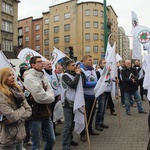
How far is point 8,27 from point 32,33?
29161 millimetres

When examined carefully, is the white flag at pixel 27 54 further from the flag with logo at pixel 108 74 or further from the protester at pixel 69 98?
the protester at pixel 69 98

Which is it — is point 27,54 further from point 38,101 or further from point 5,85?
point 5,85

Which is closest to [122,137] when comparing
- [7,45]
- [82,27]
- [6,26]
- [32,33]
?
[7,45]

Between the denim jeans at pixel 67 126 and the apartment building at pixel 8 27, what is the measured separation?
31.1 m

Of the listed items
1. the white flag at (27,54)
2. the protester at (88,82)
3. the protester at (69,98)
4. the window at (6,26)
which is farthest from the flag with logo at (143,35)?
the window at (6,26)

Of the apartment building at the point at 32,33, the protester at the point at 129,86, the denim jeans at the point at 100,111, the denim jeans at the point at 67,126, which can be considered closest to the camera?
the denim jeans at the point at 67,126

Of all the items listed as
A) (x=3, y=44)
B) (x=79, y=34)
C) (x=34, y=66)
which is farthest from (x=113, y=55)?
(x=79, y=34)

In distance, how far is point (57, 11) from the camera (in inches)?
2311

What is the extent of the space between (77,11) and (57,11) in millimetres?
5361

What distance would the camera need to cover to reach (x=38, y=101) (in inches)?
154

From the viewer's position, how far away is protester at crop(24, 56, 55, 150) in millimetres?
3889

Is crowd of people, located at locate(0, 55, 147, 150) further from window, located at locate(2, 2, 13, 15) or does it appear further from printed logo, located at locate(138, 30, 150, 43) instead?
window, located at locate(2, 2, 13, 15)

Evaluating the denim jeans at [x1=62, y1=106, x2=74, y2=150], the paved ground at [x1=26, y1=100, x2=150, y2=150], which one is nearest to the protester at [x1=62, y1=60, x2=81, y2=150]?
the denim jeans at [x1=62, y1=106, x2=74, y2=150]

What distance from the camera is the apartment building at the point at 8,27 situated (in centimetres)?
3484
